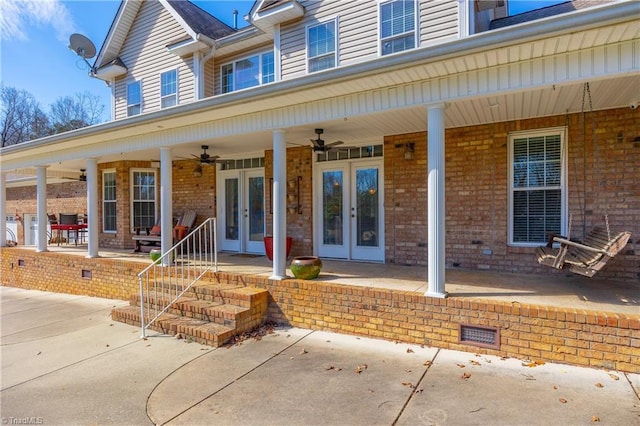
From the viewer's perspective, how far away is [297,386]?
3.57 m

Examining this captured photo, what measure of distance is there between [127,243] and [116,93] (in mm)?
5019

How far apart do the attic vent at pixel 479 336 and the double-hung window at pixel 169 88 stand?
9.86 metres

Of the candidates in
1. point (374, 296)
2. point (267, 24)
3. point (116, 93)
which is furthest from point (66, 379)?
point (116, 93)

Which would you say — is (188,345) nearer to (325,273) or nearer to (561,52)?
(325,273)

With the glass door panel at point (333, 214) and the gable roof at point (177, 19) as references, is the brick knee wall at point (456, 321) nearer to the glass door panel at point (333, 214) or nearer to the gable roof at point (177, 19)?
the glass door panel at point (333, 214)

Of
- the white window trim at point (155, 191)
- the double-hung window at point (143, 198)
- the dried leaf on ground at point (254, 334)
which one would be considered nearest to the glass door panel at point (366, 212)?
the dried leaf on ground at point (254, 334)

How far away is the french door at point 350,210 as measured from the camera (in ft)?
24.1

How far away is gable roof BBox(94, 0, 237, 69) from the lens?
1027 cm

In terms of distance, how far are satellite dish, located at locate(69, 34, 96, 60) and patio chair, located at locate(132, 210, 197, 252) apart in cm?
658

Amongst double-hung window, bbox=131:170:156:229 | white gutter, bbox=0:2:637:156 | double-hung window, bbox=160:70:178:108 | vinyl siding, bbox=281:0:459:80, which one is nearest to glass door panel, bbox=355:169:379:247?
vinyl siding, bbox=281:0:459:80

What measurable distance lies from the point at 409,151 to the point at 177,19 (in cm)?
801

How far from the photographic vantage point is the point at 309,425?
2.92 meters

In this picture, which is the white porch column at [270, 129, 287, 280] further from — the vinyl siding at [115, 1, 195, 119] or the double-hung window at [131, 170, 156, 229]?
the double-hung window at [131, 170, 156, 229]

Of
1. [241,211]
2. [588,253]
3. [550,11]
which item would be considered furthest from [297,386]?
[550,11]
